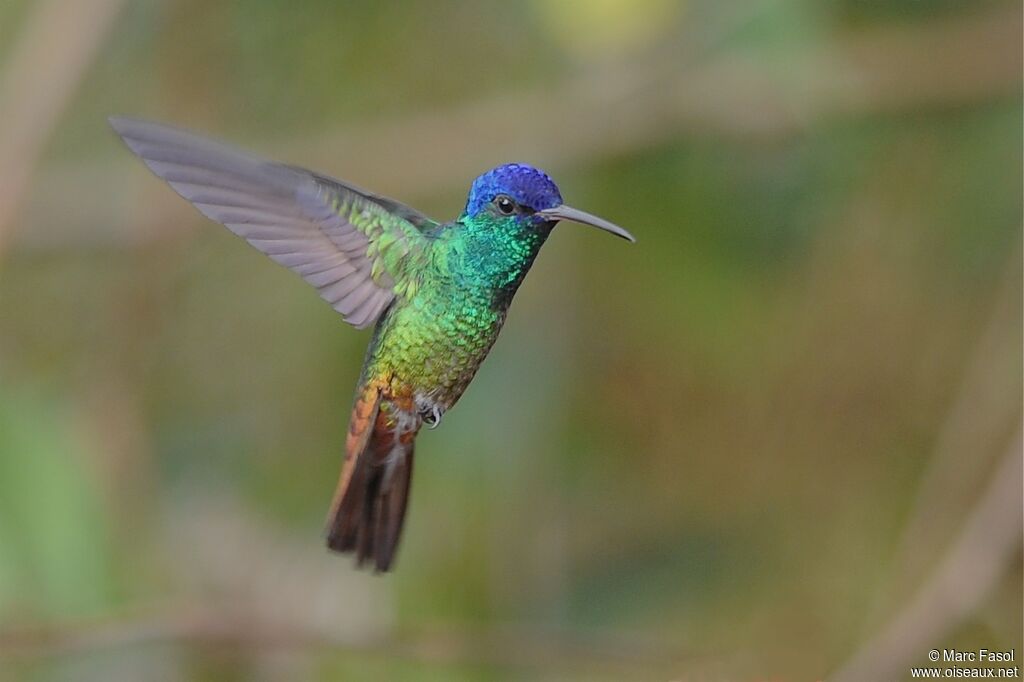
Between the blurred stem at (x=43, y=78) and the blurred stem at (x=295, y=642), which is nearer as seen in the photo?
the blurred stem at (x=295, y=642)

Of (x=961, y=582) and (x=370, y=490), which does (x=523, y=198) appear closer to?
(x=370, y=490)

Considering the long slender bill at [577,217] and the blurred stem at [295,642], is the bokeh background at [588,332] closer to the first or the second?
the blurred stem at [295,642]

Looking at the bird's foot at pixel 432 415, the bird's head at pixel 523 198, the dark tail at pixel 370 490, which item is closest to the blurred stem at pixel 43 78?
the dark tail at pixel 370 490

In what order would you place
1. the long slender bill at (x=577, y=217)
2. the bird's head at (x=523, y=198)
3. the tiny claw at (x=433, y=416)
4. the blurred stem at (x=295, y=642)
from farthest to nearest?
the blurred stem at (x=295, y=642), the tiny claw at (x=433, y=416), the bird's head at (x=523, y=198), the long slender bill at (x=577, y=217)

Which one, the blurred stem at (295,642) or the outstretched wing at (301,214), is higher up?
the outstretched wing at (301,214)

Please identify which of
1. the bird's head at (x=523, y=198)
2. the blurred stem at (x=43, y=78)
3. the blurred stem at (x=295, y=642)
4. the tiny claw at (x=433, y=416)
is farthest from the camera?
the blurred stem at (x=43, y=78)

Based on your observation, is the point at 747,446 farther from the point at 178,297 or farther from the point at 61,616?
the point at 61,616

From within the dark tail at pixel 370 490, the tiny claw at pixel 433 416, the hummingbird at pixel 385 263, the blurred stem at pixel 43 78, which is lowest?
the dark tail at pixel 370 490
